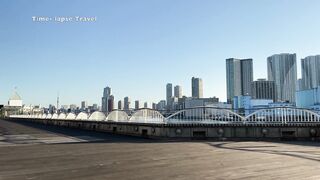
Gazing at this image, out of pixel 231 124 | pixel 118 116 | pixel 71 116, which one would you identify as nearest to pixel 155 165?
pixel 231 124

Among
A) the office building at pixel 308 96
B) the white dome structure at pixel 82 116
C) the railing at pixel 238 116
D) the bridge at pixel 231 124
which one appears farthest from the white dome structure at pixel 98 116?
the office building at pixel 308 96

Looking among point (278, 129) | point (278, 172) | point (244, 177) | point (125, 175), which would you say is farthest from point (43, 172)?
point (278, 129)

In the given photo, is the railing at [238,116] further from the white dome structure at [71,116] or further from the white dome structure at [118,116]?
the white dome structure at [71,116]

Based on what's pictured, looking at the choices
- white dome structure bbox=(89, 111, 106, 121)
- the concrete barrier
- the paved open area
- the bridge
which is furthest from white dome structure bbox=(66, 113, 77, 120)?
the paved open area

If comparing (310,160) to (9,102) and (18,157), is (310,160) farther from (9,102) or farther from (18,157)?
(9,102)

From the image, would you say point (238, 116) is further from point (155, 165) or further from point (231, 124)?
point (155, 165)

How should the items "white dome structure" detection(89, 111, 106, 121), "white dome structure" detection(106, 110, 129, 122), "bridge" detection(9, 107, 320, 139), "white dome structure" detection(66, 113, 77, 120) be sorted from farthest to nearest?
"white dome structure" detection(66, 113, 77, 120) < "white dome structure" detection(89, 111, 106, 121) < "white dome structure" detection(106, 110, 129, 122) < "bridge" detection(9, 107, 320, 139)

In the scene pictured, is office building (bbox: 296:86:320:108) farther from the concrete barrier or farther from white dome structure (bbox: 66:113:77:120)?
the concrete barrier

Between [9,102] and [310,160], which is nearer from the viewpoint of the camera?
[310,160]

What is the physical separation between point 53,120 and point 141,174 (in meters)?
45.2

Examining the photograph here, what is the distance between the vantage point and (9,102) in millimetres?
188625

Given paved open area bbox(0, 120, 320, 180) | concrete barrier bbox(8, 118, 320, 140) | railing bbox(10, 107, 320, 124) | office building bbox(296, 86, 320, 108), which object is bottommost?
paved open area bbox(0, 120, 320, 180)

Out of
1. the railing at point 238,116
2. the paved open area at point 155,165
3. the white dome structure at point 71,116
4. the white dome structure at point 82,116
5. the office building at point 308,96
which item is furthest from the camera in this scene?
the office building at point 308,96

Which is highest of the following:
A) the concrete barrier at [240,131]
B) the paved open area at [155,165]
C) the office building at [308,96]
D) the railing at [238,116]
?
the office building at [308,96]
